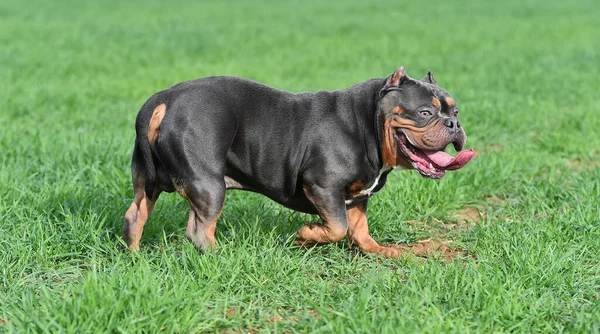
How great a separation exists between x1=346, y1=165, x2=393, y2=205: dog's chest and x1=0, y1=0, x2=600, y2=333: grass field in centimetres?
35

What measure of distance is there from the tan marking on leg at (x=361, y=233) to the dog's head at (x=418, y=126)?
49 centimetres

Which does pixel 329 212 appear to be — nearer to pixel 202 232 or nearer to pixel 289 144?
pixel 289 144

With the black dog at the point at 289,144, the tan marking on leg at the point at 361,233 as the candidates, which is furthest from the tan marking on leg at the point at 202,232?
the tan marking on leg at the point at 361,233

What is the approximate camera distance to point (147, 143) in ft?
13.9

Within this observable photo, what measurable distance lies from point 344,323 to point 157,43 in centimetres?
1377

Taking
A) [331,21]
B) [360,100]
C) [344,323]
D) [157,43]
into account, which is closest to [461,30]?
[331,21]

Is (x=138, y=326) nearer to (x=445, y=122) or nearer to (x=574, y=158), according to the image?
(x=445, y=122)

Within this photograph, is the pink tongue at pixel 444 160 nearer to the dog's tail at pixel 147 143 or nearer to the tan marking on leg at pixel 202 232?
the tan marking on leg at pixel 202 232

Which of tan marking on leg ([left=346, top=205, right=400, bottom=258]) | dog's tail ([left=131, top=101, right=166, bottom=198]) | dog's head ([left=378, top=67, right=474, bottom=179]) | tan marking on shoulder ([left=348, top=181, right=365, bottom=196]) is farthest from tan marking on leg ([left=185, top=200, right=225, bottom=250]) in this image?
dog's head ([left=378, top=67, right=474, bottom=179])

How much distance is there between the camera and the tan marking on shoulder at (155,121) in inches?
163

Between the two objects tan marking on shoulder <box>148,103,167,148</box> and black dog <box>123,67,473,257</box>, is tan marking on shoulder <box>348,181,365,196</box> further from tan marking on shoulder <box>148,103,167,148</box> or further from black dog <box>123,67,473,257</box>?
tan marking on shoulder <box>148,103,167,148</box>

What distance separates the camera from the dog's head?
4199 mm

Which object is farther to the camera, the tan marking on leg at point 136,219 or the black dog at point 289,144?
the tan marking on leg at point 136,219

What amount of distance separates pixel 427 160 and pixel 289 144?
0.82m
